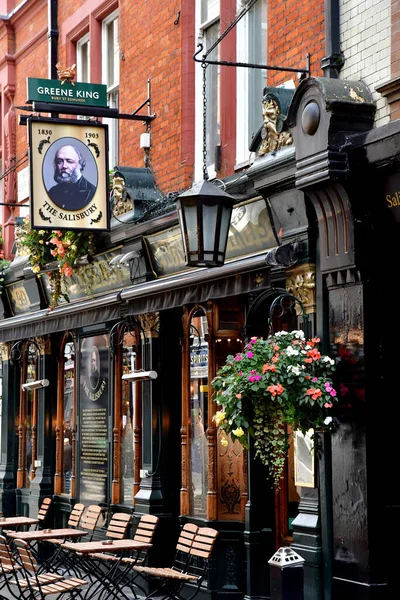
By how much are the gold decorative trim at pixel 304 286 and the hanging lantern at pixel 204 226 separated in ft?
2.26

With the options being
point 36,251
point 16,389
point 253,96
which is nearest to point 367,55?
point 253,96

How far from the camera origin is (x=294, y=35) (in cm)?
1094

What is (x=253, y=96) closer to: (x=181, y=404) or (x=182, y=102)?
(x=182, y=102)

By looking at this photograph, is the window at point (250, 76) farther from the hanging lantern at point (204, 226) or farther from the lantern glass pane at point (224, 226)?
the hanging lantern at point (204, 226)

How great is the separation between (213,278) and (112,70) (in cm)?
540

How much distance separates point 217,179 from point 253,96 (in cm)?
95

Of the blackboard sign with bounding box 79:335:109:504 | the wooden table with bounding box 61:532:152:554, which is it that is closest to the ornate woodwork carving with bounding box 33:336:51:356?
the blackboard sign with bounding box 79:335:109:504

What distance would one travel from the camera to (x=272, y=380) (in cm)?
947

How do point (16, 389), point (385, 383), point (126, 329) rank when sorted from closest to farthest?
point (385, 383) → point (126, 329) → point (16, 389)

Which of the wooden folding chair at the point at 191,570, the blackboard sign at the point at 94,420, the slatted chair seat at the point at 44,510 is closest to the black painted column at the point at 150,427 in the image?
the wooden folding chair at the point at 191,570

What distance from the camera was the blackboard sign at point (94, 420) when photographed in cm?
1508

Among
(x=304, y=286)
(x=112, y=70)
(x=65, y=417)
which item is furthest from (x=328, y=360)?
(x=65, y=417)

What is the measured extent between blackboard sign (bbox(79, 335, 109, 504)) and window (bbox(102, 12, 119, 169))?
8.13 feet

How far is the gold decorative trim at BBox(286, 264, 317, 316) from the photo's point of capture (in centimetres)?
1015
